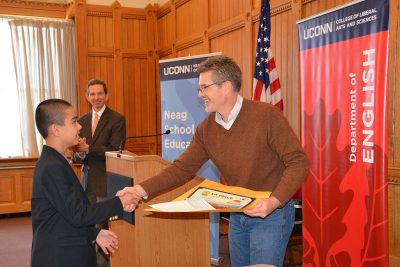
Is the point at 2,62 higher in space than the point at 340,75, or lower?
higher

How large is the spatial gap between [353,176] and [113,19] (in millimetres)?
5878

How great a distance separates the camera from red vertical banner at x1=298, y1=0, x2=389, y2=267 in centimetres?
294

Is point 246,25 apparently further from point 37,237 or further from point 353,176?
point 37,237

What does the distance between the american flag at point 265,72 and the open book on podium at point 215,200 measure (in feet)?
7.81

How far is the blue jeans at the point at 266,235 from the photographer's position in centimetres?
210

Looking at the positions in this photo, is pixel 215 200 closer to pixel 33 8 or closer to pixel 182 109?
pixel 182 109

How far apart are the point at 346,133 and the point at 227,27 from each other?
10.1 feet

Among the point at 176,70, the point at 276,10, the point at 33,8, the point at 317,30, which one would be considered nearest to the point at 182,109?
the point at 176,70

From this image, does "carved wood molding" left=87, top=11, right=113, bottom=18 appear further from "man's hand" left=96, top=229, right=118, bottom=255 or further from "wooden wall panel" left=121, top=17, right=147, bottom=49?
"man's hand" left=96, top=229, right=118, bottom=255

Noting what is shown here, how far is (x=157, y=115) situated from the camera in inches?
326

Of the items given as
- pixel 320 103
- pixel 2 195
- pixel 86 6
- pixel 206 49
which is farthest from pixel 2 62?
pixel 320 103

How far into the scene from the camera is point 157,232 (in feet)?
9.49

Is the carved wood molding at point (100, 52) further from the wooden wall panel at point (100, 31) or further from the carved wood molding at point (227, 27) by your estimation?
the carved wood molding at point (227, 27)

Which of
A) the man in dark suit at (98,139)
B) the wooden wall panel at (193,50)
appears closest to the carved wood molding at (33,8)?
the wooden wall panel at (193,50)
